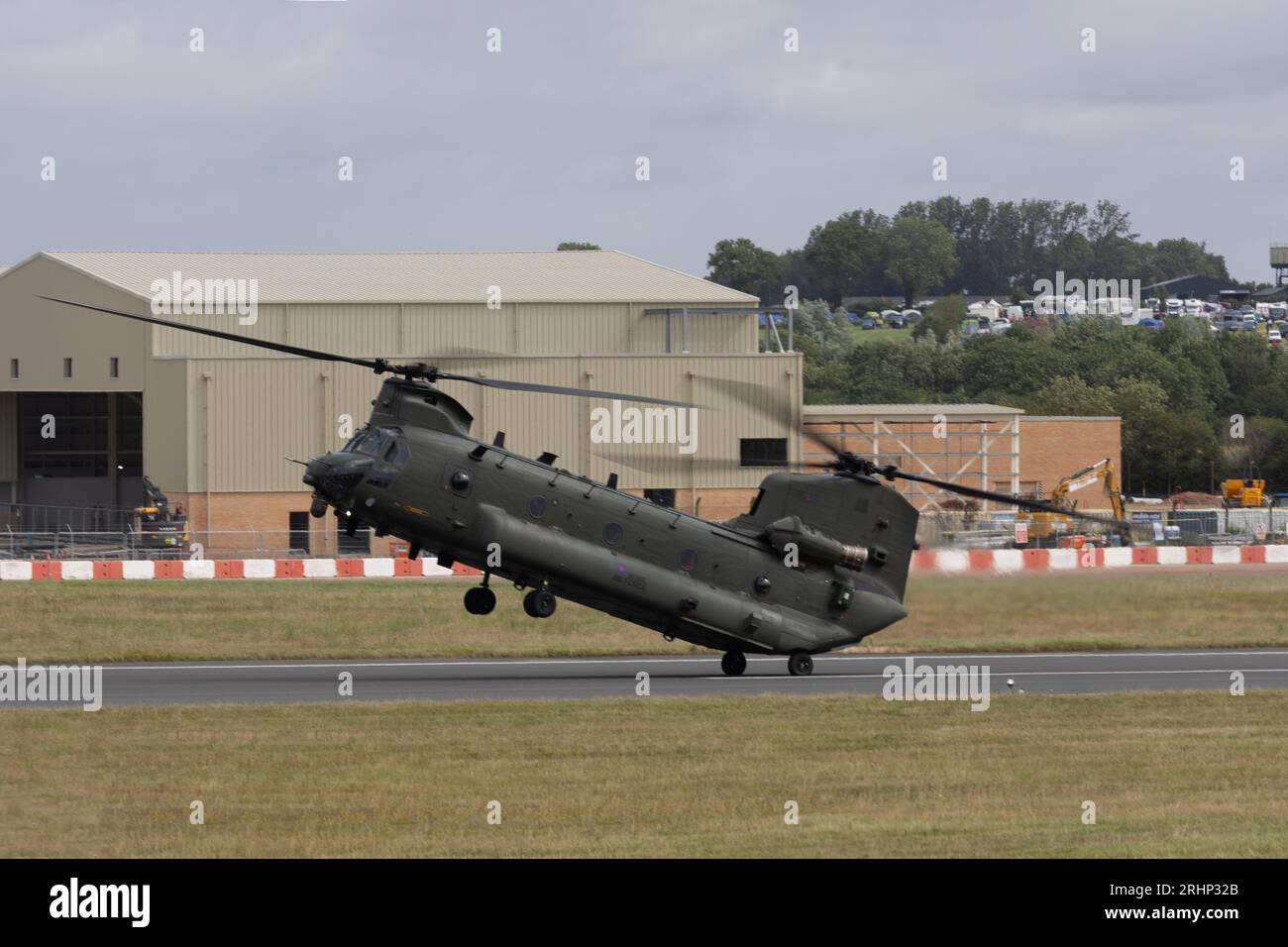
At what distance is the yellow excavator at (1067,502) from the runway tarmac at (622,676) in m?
27.4

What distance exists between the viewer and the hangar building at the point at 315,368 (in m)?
66.6

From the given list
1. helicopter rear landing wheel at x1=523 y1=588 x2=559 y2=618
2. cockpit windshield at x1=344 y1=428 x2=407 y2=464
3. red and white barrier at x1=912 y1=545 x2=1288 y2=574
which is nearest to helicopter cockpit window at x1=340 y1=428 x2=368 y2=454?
cockpit windshield at x1=344 y1=428 x2=407 y2=464

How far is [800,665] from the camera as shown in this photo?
31750 millimetres

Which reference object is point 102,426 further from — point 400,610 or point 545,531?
point 545,531

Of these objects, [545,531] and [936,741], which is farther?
[545,531]

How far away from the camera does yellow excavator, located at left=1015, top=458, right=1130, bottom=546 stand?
6562 centimetres

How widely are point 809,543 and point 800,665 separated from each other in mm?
2518

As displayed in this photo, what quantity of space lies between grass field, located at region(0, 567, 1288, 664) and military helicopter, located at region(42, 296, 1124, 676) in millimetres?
3903

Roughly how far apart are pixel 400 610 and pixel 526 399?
2829 centimetres

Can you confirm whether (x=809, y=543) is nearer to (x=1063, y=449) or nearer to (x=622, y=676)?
(x=622, y=676)

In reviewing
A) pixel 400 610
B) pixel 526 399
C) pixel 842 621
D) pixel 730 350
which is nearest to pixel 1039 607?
pixel 842 621

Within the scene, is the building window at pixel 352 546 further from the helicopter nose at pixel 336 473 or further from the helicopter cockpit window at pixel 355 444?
the helicopter nose at pixel 336 473
